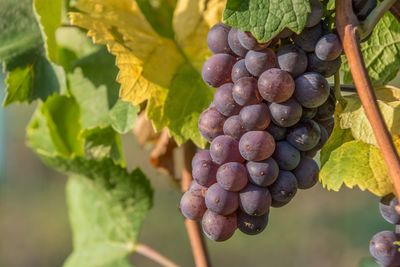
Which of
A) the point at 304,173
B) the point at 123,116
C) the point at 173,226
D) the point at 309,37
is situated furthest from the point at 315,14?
the point at 173,226

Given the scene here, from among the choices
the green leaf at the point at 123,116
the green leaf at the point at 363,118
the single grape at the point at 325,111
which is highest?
the single grape at the point at 325,111

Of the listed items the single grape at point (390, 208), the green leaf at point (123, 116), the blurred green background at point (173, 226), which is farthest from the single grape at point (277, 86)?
the blurred green background at point (173, 226)

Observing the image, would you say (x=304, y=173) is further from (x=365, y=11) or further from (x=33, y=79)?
(x=33, y=79)

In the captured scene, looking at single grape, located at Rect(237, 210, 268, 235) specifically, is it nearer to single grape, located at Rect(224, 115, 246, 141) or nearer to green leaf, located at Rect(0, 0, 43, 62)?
single grape, located at Rect(224, 115, 246, 141)

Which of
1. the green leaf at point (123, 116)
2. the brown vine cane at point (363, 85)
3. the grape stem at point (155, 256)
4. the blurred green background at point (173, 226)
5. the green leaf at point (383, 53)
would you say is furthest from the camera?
the blurred green background at point (173, 226)

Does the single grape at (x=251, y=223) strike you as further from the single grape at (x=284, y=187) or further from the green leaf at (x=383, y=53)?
the green leaf at (x=383, y=53)

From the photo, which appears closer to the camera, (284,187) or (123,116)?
(284,187)
